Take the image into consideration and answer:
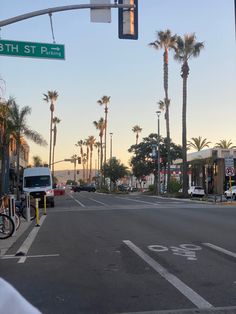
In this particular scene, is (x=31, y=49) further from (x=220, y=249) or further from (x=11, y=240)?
(x=220, y=249)

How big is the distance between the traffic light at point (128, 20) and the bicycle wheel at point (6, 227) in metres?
6.23

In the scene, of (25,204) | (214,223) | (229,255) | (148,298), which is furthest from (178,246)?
(25,204)

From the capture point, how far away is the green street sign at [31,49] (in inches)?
588

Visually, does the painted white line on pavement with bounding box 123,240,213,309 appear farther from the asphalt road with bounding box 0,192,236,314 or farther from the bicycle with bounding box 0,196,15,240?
the bicycle with bounding box 0,196,15,240

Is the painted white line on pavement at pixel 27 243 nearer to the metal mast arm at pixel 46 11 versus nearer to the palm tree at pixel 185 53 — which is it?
the metal mast arm at pixel 46 11

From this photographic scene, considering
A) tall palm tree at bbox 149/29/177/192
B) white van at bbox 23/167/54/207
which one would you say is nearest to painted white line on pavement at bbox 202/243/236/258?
white van at bbox 23/167/54/207

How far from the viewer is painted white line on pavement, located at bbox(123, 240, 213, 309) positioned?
672 cm

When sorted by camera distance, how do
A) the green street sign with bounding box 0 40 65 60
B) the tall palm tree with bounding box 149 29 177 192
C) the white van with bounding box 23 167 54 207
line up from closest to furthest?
1. the green street sign with bounding box 0 40 65 60
2. the white van with bounding box 23 167 54 207
3. the tall palm tree with bounding box 149 29 177 192

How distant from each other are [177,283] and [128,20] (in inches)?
309

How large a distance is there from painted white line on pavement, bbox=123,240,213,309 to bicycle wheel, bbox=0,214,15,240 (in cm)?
464

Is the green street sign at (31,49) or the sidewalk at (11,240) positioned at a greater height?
the green street sign at (31,49)

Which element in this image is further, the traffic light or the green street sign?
the green street sign

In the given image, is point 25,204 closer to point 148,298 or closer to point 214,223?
point 214,223

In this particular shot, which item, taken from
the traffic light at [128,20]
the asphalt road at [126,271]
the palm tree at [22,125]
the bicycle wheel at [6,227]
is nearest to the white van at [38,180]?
the palm tree at [22,125]
